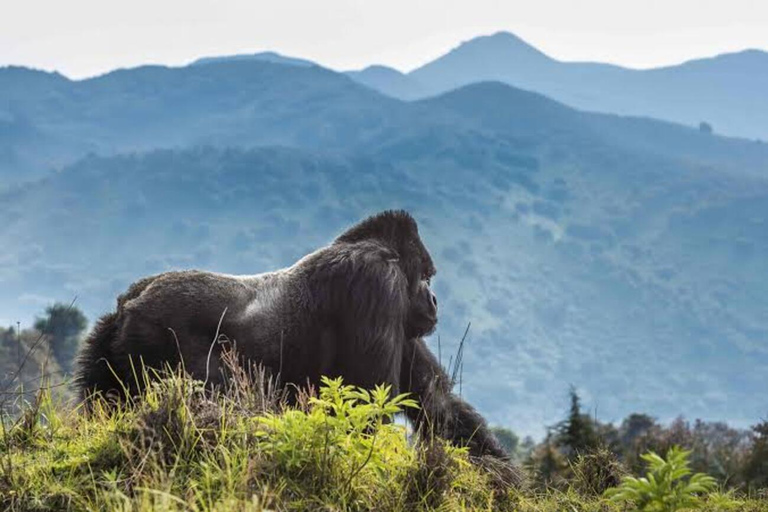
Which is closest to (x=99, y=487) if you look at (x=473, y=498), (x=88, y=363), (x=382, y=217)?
(x=473, y=498)

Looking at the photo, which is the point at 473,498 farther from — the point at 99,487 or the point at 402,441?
the point at 99,487

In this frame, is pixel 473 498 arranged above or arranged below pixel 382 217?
below

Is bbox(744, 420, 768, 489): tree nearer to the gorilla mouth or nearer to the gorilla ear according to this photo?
the gorilla mouth

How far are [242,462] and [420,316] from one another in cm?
395

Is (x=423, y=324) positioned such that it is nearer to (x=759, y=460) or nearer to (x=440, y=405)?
(x=440, y=405)

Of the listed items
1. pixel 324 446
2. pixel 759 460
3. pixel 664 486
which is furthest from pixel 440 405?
pixel 759 460

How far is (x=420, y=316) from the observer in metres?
8.21

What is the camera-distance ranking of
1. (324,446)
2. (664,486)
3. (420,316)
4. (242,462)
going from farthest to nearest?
(420,316) → (324,446) → (242,462) → (664,486)

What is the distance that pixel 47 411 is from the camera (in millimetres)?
5598

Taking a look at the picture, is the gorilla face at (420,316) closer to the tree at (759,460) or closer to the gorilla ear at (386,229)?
the gorilla ear at (386,229)

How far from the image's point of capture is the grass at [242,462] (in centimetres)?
441

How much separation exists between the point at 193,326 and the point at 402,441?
6.93 feet

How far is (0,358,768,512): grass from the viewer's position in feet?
14.5

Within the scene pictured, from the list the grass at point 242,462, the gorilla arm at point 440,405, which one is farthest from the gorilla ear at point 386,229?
the grass at point 242,462
